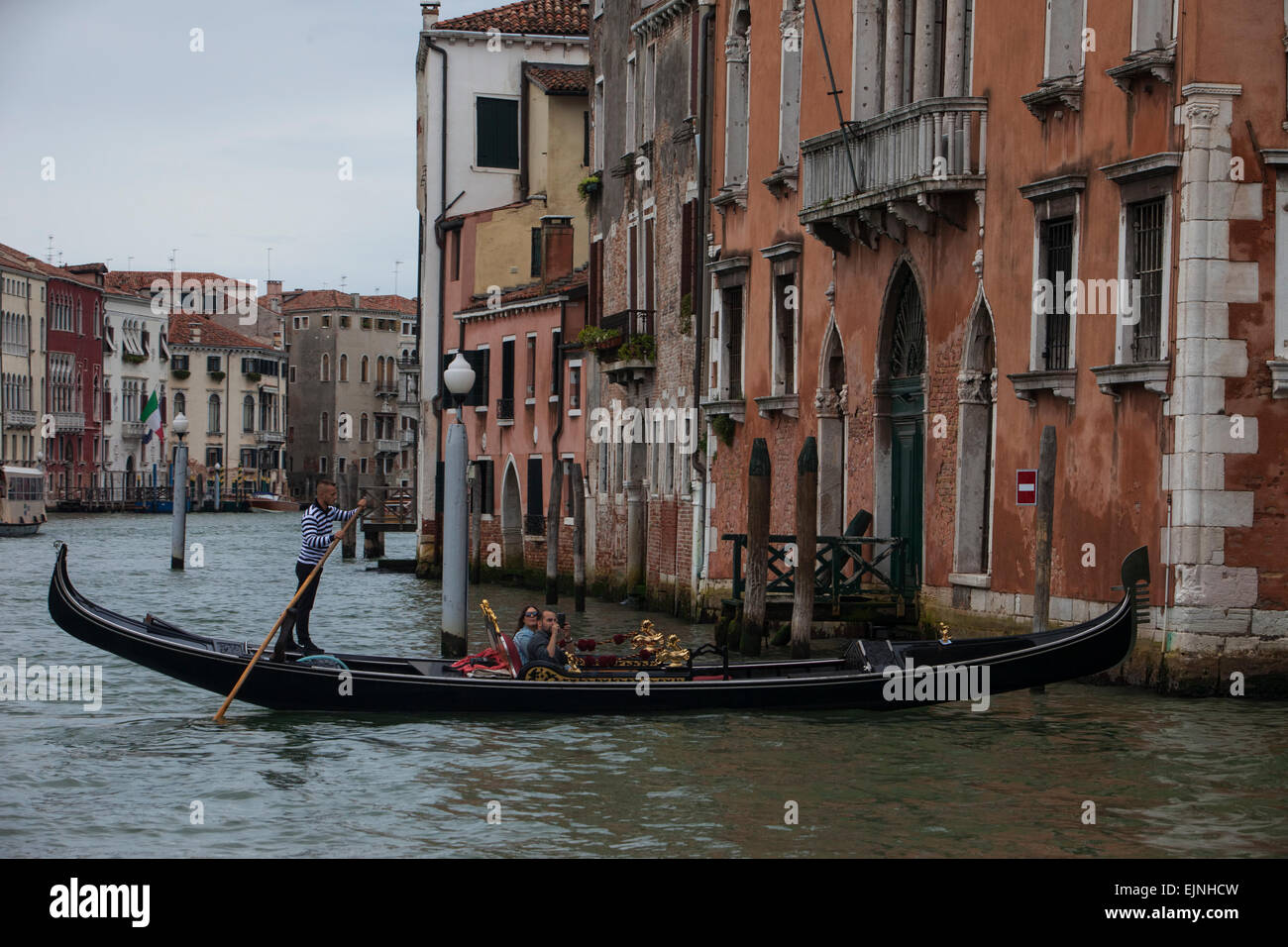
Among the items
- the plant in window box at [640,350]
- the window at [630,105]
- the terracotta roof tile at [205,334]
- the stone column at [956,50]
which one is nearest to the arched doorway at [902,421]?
the stone column at [956,50]

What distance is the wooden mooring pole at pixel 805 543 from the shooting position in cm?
1655

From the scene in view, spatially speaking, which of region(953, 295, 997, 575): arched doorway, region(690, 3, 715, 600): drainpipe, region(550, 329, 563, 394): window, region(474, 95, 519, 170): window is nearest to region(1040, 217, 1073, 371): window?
region(953, 295, 997, 575): arched doorway

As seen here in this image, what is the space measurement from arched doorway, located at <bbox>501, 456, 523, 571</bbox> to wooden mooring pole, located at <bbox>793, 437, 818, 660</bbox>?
16.6 m

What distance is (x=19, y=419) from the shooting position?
71.1 metres

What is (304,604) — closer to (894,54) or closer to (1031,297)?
(1031,297)

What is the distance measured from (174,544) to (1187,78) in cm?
2783

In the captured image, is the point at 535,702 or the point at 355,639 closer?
the point at 535,702

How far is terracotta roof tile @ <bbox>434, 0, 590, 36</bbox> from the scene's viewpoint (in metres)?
36.2

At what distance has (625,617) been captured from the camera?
2492 centimetres

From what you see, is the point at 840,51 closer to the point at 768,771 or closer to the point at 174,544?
the point at 768,771

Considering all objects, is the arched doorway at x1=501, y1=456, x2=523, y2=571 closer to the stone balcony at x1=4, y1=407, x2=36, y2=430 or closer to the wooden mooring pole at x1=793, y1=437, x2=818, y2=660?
the wooden mooring pole at x1=793, y1=437, x2=818, y2=660

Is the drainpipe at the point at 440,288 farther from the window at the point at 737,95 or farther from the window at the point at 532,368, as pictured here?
the window at the point at 737,95

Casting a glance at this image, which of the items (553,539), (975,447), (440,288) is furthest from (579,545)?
(440,288)
